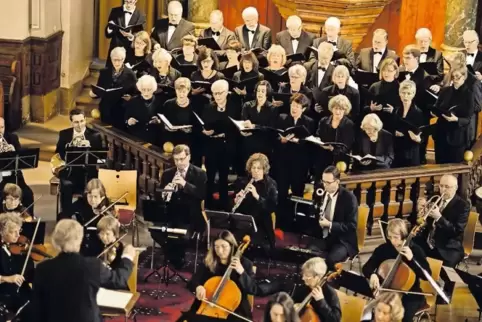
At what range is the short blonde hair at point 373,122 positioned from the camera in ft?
35.9

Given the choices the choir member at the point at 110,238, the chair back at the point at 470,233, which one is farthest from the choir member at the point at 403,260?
the choir member at the point at 110,238

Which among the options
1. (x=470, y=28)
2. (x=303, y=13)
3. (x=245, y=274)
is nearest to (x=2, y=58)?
(x=303, y=13)

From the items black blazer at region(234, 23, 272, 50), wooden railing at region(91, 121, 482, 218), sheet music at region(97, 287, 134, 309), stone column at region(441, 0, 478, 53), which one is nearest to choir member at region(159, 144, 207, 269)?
wooden railing at region(91, 121, 482, 218)

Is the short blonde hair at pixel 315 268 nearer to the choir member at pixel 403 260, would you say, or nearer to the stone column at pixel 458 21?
the choir member at pixel 403 260

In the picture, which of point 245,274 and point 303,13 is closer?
point 245,274

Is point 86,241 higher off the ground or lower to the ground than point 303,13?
lower

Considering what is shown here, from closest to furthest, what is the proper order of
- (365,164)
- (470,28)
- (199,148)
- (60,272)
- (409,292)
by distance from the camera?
(60,272)
(409,292)
(365,164)
(199,148)
(470,28)

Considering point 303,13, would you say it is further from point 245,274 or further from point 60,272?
point 60,272

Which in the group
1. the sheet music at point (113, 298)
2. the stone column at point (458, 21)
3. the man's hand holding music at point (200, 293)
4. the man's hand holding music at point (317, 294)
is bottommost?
the sheet music at point (113, 298)

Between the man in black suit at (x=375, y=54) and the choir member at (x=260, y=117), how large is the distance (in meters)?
1.44

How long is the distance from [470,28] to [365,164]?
134 inches

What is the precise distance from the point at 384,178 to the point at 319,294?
2562 mm

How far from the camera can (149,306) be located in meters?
10.2

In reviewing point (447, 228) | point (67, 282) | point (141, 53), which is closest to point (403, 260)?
point (447, 228)
